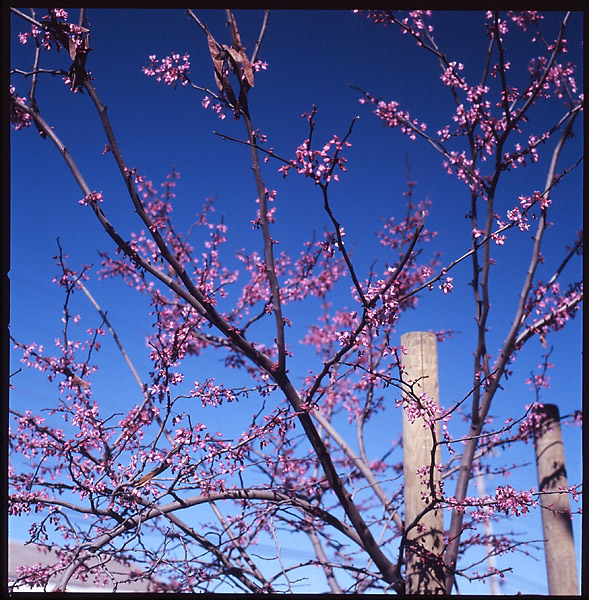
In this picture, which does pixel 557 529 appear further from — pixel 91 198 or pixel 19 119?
pixel 19 119

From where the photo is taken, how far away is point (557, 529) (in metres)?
2.72

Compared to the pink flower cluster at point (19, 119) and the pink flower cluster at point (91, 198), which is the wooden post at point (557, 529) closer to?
the pink flower cluster at point (91, 198)

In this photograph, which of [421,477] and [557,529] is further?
[557,529]

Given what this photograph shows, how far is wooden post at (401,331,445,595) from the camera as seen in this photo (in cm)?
233

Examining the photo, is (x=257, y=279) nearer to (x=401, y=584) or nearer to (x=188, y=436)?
(x=188, y=436)

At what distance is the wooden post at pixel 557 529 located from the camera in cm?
271

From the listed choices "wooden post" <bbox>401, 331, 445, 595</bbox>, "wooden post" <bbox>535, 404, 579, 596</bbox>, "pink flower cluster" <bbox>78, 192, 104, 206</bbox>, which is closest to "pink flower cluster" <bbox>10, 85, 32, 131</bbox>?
"pink flower cluster" <bbox>78, 192, 104, 206</bbox>

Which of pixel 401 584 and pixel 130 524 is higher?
pixel 130 524

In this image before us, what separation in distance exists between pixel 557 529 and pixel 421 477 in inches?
32.6

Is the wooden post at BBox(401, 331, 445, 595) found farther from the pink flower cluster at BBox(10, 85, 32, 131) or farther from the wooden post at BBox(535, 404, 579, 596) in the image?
the pink flower cluster at BBox(10, 85, 32, 131)

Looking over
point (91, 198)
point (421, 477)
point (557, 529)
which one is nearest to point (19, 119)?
point (91, 198)

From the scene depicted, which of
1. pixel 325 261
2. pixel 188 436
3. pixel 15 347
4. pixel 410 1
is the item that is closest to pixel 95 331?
pixel 15 347

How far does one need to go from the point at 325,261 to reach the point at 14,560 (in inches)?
198

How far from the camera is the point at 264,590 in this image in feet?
8.11
